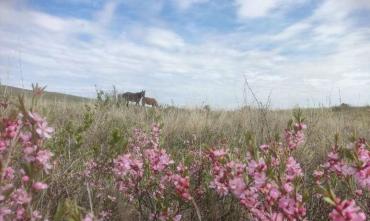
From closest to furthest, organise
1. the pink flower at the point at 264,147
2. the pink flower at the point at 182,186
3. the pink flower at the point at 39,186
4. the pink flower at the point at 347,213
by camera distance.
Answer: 1. the pink flower at the point at 347,213
2. the pink flower at the point at 39,186
3. the pink flower at the point at 182,186
4. the pink flower at the point at 264,147

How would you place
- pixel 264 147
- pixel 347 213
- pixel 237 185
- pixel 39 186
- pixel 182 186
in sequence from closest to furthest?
1. pixel 347 213
2. pixel 39 186
3. pixel 237 185
4. pixel 182 186
5. pixel 264 147

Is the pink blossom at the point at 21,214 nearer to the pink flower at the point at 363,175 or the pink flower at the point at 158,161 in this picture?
the pink flower at the point at 158,161

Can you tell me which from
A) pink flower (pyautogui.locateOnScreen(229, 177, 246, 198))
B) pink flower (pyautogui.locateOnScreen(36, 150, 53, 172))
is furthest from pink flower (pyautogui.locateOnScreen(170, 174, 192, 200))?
pink flower (pyautogui.locateOnScreen(36, 150, 53, 172))

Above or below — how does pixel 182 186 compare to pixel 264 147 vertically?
below

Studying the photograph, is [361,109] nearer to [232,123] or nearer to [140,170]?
[232,123]

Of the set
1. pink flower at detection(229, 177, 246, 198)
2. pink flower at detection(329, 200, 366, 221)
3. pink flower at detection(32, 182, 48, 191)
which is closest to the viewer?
pink flower at detection(329, 200, 366, 221)

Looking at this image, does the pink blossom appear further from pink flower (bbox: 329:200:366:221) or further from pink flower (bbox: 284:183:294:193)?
pink flower (bbox: 329:200:366:221)

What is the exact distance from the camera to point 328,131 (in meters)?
8.98

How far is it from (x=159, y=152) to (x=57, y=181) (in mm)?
Result: 1150

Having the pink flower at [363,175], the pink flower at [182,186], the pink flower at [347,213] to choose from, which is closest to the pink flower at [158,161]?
the pink flower at [182,186]

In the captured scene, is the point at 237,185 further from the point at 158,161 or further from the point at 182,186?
the point at 158,161

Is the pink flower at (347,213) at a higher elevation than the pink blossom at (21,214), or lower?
higher

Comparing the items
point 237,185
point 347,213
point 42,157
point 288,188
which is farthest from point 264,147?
point 42,157

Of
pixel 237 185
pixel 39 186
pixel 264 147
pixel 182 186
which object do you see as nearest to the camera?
pixel 39 186
